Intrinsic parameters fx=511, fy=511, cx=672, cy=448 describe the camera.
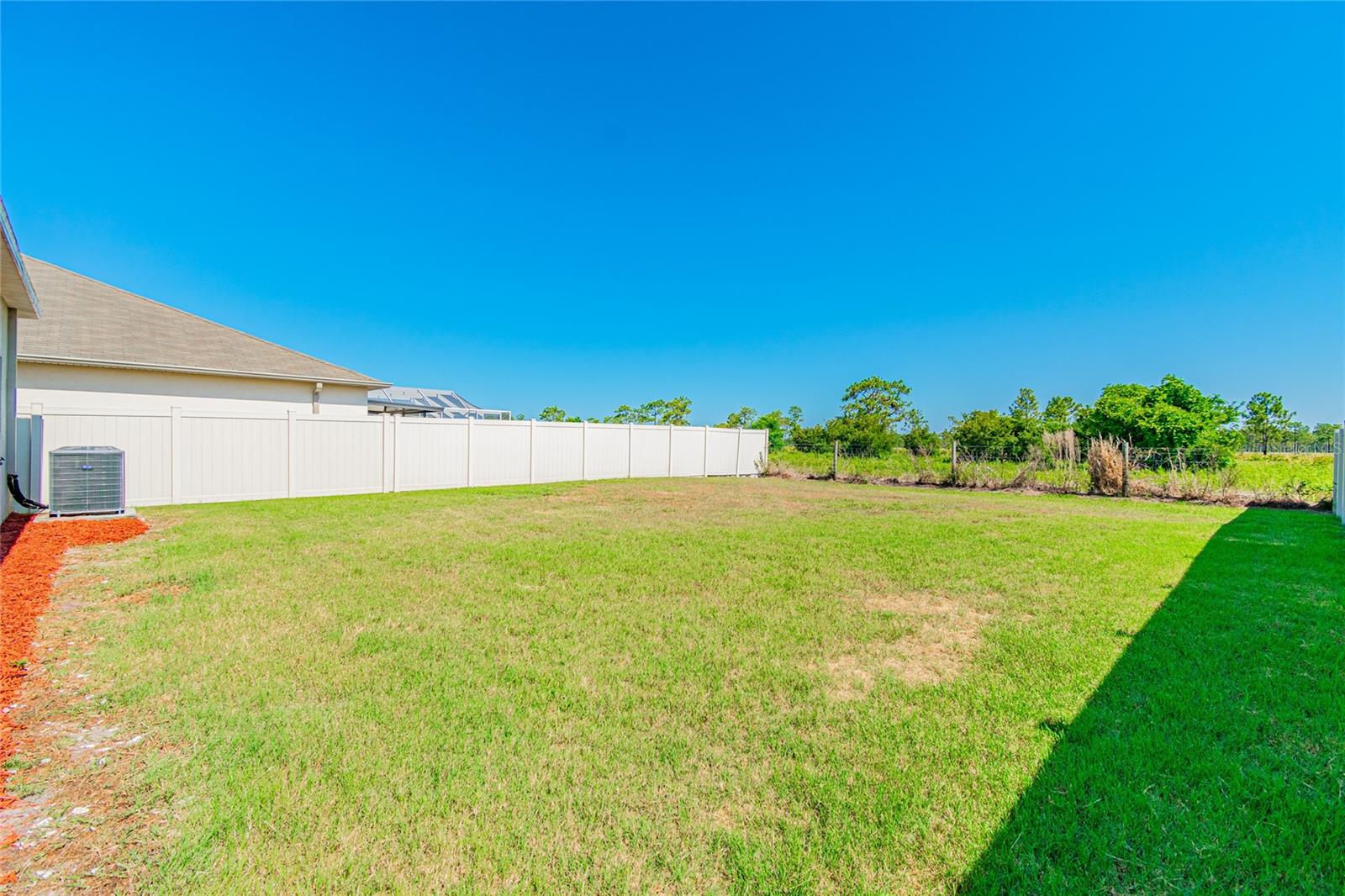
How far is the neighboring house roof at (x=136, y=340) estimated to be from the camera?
1025 centimetres

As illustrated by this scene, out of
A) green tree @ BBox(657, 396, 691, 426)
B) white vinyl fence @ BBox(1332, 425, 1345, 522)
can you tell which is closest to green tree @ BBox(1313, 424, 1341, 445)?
white vinyl fence @ BBox(1332, 425, 1345, 522)

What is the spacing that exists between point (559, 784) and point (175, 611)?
11.8 feet

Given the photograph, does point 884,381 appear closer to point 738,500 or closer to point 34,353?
point 738,500

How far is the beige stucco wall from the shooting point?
32.6 feet

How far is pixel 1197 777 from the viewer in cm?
192

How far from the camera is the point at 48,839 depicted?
1624 mm

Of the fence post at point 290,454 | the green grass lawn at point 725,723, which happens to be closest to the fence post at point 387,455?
the fence post at point 290,454

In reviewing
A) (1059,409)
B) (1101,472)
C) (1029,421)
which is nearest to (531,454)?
A: (1101,472)

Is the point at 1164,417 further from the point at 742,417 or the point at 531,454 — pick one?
the point at 531,454

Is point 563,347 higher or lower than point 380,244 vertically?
lower

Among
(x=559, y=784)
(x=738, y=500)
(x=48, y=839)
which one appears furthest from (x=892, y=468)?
(x=48, y=839)

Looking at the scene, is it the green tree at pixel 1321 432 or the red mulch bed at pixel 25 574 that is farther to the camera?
the green tree at pixel 1321 432

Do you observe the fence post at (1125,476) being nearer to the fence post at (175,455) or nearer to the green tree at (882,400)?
the green tree at (882,400)

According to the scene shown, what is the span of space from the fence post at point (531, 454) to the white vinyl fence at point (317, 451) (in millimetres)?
24
